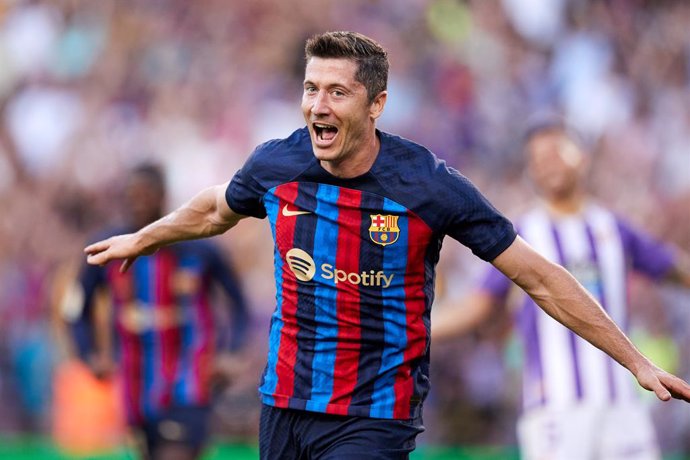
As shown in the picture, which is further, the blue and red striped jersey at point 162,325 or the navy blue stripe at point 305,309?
the blue and red striped jersey at point 162,325

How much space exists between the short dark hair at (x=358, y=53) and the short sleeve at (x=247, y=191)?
1.48ft

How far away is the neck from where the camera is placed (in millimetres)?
4527

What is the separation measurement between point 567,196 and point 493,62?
4994mm

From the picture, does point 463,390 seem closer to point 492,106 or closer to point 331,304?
point 492,106

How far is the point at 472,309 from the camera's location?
6.84 m

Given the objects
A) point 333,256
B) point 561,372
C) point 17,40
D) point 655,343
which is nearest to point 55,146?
point 17,40

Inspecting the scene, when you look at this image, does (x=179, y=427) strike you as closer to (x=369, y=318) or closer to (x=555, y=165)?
(x=555, y=165)

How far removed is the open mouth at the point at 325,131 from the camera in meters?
4.43

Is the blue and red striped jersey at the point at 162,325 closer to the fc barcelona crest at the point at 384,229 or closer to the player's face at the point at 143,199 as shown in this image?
the player's face at the point at 143,199

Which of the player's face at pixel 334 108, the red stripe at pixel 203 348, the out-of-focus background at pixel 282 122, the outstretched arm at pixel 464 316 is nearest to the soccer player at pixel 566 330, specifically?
the outstretched arm at pixel 464 316

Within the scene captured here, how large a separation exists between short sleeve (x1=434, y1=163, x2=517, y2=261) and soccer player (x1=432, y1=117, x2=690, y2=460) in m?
2.31

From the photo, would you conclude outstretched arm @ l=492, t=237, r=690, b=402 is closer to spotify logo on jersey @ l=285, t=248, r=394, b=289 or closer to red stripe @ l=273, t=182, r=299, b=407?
spotify logo on jersey @ l=285, t=248, r=394, b=289

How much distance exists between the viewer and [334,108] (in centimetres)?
442

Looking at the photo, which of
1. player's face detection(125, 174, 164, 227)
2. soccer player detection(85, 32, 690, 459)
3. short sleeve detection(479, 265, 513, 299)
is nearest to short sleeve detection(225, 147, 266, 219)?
soccer player detection(85, 32, 690, 459)
